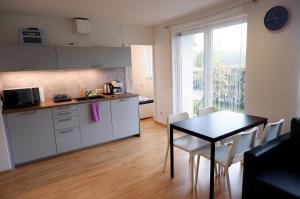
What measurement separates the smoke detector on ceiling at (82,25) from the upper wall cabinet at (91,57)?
38cm

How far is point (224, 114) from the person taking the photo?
2789 millimetres

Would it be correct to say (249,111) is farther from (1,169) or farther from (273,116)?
(1,169)

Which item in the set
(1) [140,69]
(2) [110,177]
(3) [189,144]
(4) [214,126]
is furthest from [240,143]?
(1) [140,69]

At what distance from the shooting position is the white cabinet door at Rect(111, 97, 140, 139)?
3.82 meters

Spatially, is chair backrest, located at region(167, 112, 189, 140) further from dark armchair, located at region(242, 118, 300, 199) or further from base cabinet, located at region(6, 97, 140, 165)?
base cabinet, located at region(6, 97, 140, 165)

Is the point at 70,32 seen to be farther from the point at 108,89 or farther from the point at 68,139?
the point at 68,139

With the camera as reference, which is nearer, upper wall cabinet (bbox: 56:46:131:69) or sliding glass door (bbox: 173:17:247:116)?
sliding glass door (bbox: 173:17:247:116)

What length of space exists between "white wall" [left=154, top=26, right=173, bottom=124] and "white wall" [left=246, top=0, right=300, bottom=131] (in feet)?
6.01

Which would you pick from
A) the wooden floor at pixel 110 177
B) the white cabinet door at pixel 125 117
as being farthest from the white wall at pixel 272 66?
the white cabinet door at pixel 125 117

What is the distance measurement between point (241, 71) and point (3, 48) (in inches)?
140

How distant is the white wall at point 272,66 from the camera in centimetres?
247

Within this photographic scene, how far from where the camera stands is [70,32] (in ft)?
12.2

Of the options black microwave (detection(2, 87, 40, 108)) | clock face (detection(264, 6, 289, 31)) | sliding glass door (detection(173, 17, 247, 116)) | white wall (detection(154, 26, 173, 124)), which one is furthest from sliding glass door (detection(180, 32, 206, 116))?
black microwave (detection(2, 87, 40, 108))

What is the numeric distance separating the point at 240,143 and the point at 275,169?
1.30 feet
